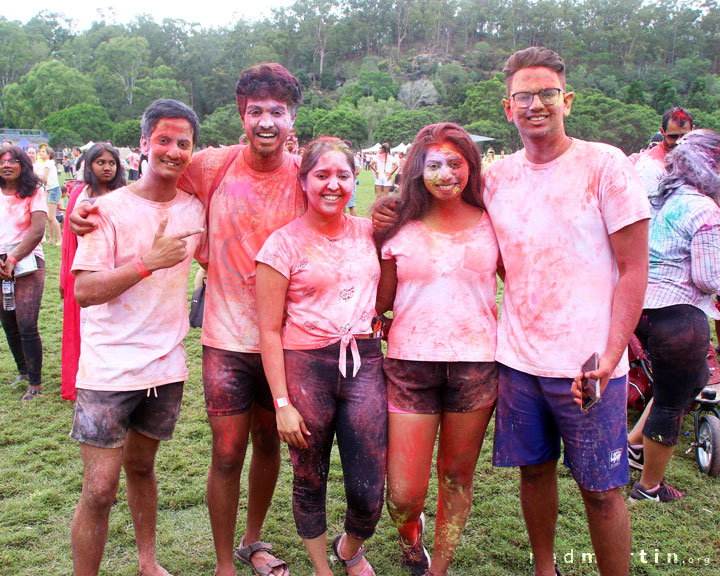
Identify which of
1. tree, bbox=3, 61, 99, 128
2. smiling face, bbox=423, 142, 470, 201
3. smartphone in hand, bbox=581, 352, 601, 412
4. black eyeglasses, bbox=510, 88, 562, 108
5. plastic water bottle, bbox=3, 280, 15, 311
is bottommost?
plastic water bottle, bbox=3, 280, 15, 311

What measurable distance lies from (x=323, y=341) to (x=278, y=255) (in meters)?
0.43

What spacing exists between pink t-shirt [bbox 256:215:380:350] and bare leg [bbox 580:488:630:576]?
124 cm

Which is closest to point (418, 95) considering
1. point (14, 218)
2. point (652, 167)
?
point (14, 218)

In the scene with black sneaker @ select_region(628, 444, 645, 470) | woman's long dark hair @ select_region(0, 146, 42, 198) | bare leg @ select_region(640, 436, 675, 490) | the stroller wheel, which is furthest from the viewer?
woman's long dark hair @ select_region(0, 146, 42, 198)

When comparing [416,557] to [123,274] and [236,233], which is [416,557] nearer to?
[236,233]

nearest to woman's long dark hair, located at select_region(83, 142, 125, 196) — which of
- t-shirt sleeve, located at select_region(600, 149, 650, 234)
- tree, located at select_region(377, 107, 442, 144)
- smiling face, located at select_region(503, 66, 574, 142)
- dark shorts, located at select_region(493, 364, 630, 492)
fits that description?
smiling face, located at select_region(503, 66, 574, 142)

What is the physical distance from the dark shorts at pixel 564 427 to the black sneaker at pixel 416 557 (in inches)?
29.4

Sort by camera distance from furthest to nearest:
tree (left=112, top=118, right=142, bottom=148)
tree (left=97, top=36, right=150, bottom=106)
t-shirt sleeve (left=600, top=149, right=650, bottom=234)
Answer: tree (left=97, top=36, right=150, bottom=106) < tree (left=112, top=118, right=142, bottom=148) < t-shirt sleeve (left=600, top=149, right=650, bottom=234)

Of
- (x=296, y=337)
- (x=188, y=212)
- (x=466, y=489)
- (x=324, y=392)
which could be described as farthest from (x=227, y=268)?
(x=466, y=489)

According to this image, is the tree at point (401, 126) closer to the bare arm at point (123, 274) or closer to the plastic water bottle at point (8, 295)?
the plastic water bottle at point (8, 295)

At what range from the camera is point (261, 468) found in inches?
122

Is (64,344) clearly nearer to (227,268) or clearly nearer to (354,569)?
(227,268)

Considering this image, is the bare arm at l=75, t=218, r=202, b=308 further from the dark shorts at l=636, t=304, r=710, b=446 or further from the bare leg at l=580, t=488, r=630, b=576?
the dark shorts at l=636, t=304, r=710, b=446

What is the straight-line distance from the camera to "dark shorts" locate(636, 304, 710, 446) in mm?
3475
